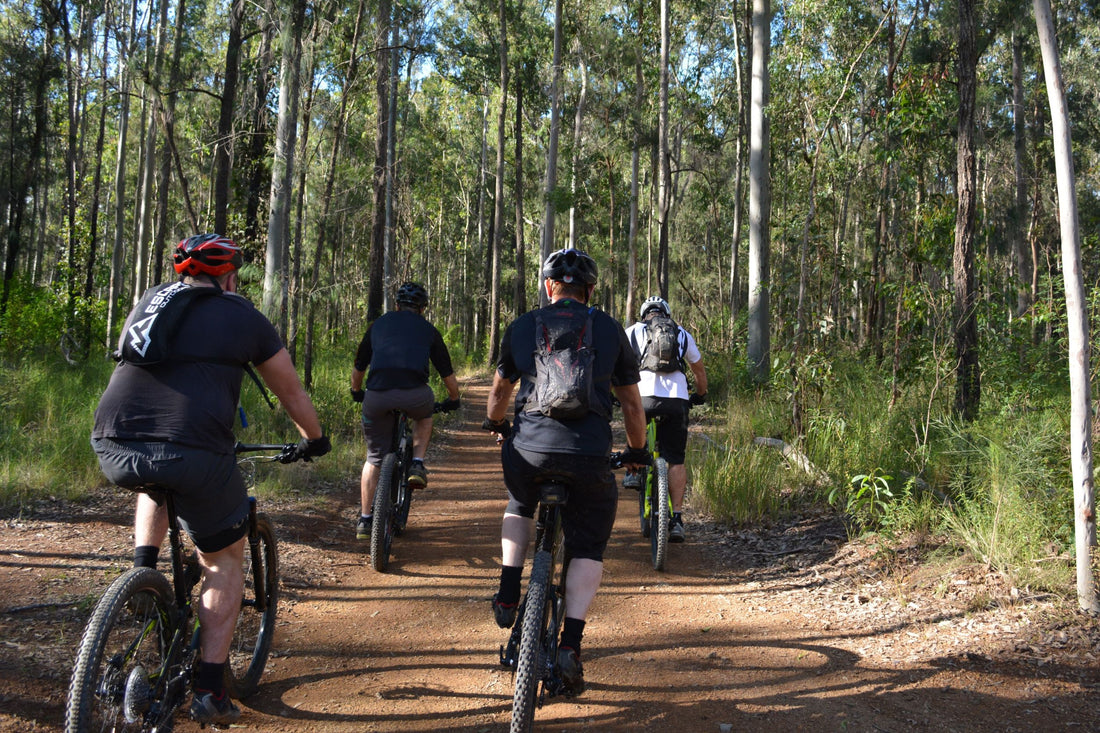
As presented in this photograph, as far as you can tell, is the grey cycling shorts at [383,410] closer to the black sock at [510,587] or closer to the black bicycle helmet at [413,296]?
the black bicycle helmet at [413,296]

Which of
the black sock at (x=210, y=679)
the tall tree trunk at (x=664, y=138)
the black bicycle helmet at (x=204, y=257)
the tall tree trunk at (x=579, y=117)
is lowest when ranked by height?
the black sock at (x=210, y=679)

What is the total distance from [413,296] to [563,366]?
3213 millimetres

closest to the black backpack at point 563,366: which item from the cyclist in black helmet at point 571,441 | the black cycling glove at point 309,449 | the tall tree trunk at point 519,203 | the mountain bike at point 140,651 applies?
the cyclist in black helmet at point 571,441

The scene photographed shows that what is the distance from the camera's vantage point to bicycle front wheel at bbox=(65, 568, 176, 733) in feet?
7.71

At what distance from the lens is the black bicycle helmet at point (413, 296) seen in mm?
6012

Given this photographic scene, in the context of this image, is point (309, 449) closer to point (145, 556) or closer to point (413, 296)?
point (145, 556)

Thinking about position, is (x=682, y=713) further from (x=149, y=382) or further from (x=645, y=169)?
(x=645, y=169)

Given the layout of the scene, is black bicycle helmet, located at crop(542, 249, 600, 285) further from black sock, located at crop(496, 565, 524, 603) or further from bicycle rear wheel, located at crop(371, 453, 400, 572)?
bicycle rear wheel, located at crop(371, 453, 400, 572)

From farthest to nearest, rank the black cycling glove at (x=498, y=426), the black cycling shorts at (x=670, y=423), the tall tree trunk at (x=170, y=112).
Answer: the tall tree trunk at (x=170, y=112) → the black cycling shorts at (x=670, y=423) → the black cycling glove at (x=498, y=426)

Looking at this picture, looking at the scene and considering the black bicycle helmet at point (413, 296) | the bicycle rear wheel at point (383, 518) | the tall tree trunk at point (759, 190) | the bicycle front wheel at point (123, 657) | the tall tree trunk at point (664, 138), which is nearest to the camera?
the bicycle front wheel at point (123, 657)

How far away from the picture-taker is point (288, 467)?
A: 7852 mm

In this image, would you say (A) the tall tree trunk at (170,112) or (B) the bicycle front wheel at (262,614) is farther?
(A) the tall tree trunk at (170,112)

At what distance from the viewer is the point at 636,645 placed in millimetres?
4340

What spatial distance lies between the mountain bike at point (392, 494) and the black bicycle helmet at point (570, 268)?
9.01ft
